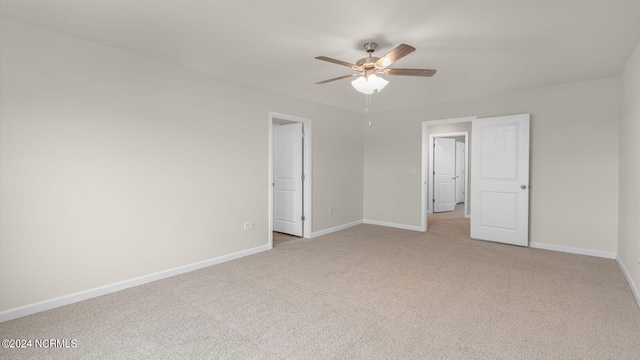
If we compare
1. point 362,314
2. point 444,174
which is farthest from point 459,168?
point 362,314

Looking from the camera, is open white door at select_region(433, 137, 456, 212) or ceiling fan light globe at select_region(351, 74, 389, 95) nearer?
ceiling fan light globe at select_region(351, 74, 389, 95)

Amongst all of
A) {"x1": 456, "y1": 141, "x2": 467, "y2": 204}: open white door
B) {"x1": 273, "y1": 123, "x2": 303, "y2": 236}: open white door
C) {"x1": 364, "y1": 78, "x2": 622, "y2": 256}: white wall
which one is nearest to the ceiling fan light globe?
{"x1": 273, "y1": 123, "x2": 303, "y2": 236}: open white door

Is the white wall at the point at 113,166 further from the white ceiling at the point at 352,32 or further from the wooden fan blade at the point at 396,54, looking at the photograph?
the wooden fan blade at the point at 396,54

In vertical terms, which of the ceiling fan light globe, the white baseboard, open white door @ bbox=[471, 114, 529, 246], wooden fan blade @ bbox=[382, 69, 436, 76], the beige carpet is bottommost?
the beige carpet

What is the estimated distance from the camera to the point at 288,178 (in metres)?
5.37

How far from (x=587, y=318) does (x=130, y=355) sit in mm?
3305

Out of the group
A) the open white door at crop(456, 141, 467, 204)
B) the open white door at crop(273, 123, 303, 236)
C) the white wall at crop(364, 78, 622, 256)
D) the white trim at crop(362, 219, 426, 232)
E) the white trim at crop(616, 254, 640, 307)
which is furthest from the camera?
the open white door at crop(456, 141, 467, 204)

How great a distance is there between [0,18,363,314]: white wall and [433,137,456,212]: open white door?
17.5ft

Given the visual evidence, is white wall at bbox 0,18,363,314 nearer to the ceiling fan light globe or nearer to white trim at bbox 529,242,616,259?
the ceiling fan light globe

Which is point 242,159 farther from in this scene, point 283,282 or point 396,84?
point 396,84

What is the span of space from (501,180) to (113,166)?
199 inches

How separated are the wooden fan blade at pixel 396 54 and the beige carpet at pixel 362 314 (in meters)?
2.05

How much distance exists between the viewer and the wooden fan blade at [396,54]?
226 centimetres

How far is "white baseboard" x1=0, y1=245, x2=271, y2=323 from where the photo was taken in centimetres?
244
